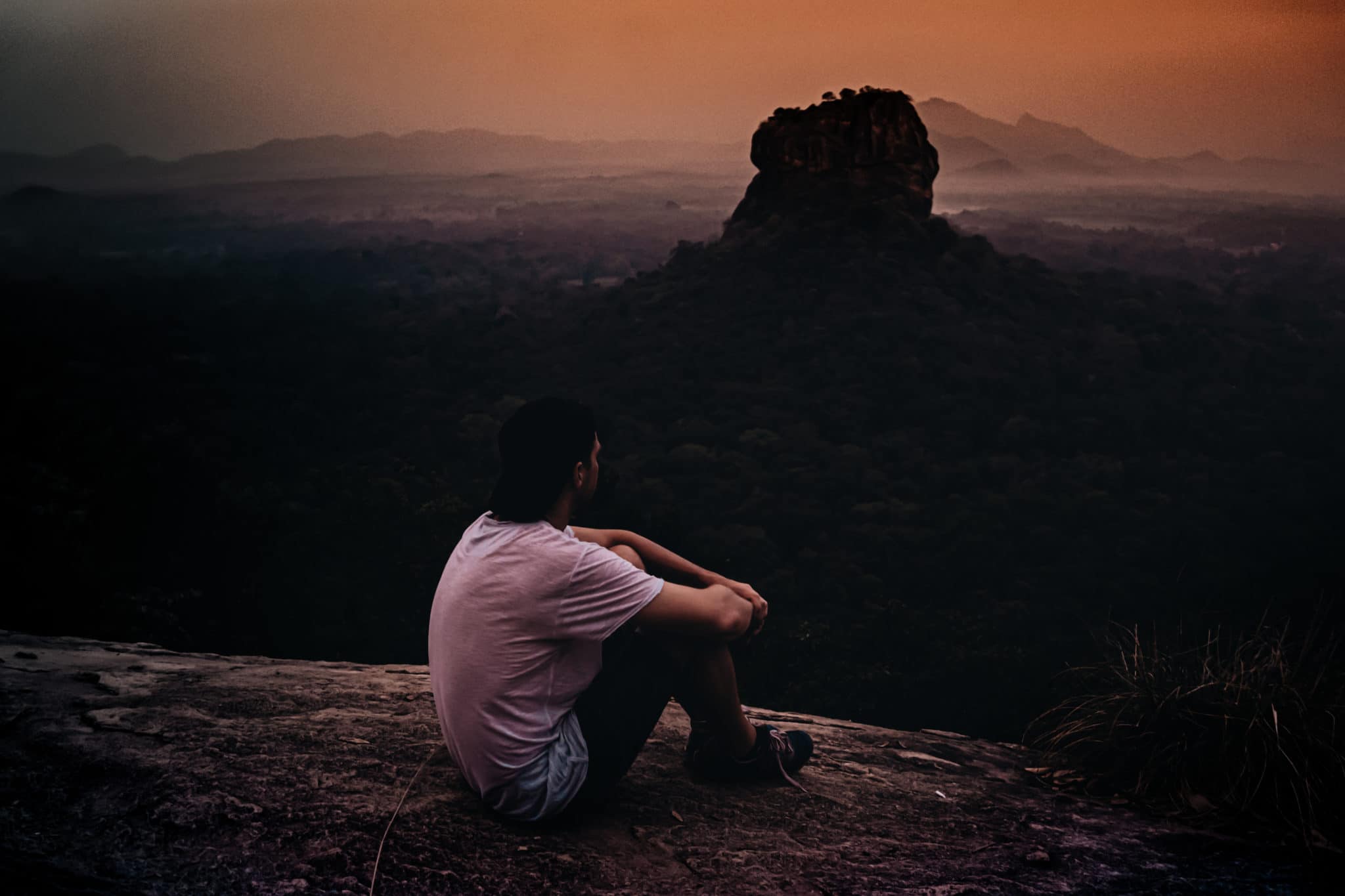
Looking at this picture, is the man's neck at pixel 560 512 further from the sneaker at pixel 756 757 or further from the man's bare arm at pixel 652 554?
the sneaker at pixel 756 757

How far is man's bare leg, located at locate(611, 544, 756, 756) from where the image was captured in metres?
2.37

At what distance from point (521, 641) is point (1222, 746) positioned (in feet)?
8.37

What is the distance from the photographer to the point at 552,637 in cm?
213

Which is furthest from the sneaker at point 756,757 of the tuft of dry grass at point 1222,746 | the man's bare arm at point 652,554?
the tuft of dry grass at point 1222,746

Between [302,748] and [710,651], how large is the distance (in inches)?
45.4

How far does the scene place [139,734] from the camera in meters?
2.49

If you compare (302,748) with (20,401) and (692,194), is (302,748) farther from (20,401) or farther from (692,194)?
(692,194)

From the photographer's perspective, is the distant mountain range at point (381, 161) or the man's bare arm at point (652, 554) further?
the distant mountain range at point (381, 161)

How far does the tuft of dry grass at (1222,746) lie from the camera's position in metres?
3.01

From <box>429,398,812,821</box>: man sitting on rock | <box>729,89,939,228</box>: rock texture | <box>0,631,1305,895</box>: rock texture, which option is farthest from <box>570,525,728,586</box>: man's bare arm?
<box>729,89,939,228</box>: rock texture

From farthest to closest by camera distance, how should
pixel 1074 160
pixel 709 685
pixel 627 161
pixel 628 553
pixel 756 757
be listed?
pixel 627 161, pixel 1074 160, pixel 756 757, pixel 628 553, pixel 709 685

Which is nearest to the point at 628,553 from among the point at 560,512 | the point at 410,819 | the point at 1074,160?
the point at 560,512

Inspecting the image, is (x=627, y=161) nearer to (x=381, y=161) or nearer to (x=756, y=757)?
(x=381, y=161)

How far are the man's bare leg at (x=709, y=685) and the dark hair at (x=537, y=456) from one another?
0.98 ft
